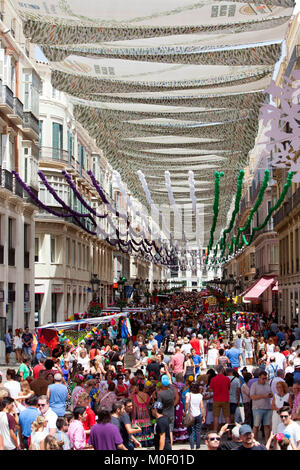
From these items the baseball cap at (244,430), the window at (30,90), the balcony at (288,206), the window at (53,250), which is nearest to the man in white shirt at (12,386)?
the baseball cap at (244,430)

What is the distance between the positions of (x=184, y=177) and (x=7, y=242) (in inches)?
322

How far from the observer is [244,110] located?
724 inches

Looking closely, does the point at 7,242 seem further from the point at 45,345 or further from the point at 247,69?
the point at 247,69

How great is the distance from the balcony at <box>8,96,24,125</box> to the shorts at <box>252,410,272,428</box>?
68.8 feet

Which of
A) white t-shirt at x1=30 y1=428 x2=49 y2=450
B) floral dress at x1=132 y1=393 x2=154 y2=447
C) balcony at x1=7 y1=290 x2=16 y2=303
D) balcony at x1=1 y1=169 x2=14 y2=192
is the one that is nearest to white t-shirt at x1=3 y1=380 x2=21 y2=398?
floral dress at x1=132 y1=393 x2=154 y2=447

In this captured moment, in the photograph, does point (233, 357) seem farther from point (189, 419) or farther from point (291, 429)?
point (291, 429)

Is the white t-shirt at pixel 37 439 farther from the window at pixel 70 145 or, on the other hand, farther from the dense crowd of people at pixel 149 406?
the window at pixel 70 145

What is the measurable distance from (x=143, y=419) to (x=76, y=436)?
2.52 meters

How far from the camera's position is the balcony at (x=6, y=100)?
28.3 m

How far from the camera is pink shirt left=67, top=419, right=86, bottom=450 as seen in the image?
862 centimetres

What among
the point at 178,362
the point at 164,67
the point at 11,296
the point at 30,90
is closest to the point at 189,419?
the point at 178,362

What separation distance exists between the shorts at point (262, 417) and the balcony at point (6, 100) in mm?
19689
